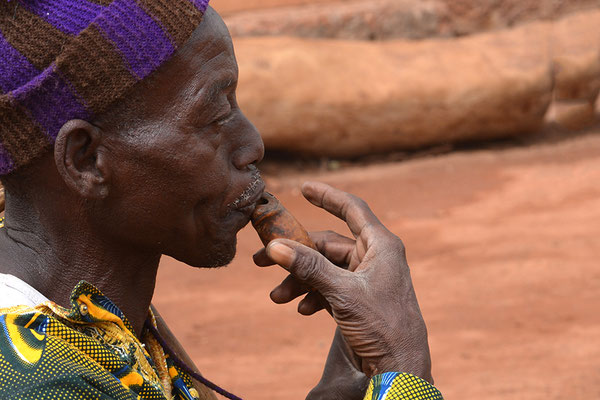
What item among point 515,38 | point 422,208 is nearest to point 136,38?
point 422,208

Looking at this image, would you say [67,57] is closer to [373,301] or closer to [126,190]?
[126,190]

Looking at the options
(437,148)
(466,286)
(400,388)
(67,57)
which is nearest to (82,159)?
(67,57)

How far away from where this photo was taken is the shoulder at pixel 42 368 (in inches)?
61.6

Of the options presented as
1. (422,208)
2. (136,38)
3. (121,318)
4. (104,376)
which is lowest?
(422,208)

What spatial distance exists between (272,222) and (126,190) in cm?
43

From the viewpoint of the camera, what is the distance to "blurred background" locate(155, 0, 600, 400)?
20.8ft

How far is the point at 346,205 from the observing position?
239 centimetres

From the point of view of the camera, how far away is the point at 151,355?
2.34 metres

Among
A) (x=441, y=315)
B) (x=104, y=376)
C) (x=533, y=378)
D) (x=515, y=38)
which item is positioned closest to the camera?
(x=104, y=376)

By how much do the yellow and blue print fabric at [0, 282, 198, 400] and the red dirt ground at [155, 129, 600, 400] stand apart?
3.14m

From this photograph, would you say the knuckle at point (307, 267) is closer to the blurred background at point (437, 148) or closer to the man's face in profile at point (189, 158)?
the man's face in profile at point (189, 158)

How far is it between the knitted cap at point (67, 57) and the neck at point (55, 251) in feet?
0.53

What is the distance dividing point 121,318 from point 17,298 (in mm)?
280

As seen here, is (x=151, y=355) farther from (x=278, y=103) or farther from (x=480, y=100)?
(x=480, y=100)
